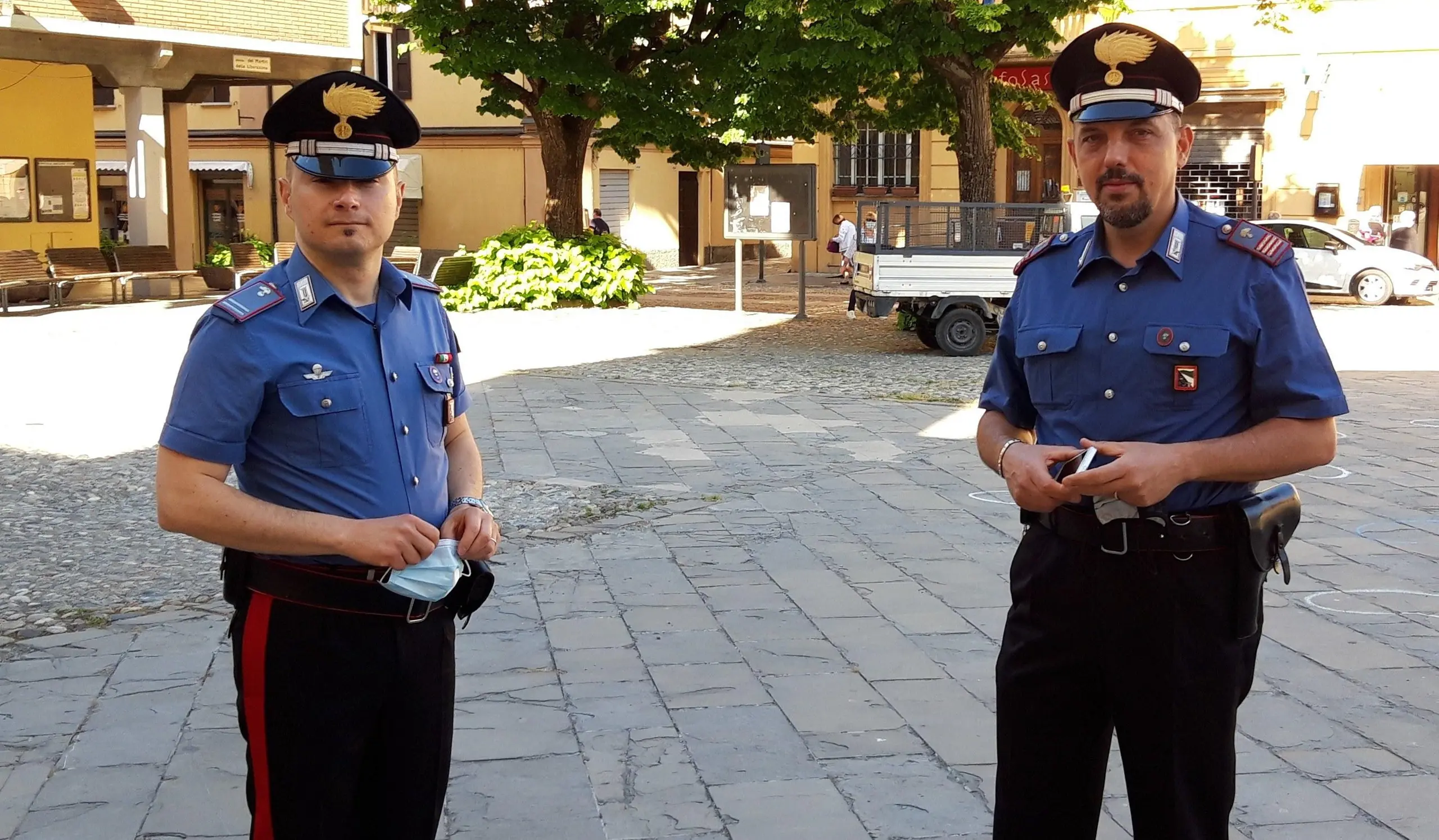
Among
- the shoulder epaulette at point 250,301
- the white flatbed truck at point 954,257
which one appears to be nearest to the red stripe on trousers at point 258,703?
the shoulder epaulette at point 250,301

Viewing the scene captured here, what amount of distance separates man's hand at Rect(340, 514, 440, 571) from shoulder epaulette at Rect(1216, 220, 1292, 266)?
1599 mm

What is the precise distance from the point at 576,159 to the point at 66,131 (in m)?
8.25

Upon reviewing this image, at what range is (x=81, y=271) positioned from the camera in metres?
23.1

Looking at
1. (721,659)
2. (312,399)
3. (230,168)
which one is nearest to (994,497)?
(721,659)

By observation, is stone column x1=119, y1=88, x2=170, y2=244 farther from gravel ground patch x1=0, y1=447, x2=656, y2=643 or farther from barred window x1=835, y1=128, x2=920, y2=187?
barred window x1=835, y1=128, x2=920, y2=187

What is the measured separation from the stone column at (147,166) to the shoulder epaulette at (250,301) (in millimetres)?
22735

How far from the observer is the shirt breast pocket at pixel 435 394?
9.58 ft

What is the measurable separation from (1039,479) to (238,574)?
4.89 feet

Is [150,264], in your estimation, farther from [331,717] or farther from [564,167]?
[331,717]

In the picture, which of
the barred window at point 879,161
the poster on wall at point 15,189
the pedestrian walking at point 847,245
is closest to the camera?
the poster on wall at point 15,189

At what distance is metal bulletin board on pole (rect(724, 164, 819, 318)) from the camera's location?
21875mm

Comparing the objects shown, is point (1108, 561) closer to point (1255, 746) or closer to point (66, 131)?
point (1255, 746)

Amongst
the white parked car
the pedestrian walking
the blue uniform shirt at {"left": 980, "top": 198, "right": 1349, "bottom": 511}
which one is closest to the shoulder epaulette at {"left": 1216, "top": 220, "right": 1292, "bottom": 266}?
the blue uniform shirt at {"left": 980, "top": 198, "right": 1349, "bottom": 511}

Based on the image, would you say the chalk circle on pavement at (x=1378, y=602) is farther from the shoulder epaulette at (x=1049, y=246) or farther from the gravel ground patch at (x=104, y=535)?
the shoulder epaulette at (x=1049, y=246)
